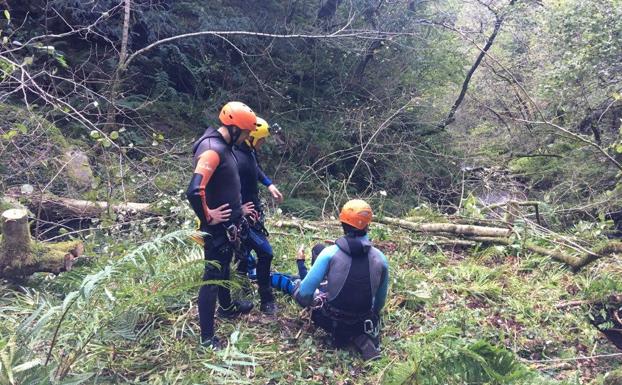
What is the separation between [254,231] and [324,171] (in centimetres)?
661

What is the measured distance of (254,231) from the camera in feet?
14.5

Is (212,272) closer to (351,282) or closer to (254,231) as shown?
(254,231)

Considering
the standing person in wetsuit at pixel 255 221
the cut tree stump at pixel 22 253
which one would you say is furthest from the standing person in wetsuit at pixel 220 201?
the cut tree stump at pixel 22 253

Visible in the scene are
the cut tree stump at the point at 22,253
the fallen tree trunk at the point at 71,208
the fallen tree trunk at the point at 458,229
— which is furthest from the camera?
the fallen tree trunk at the point at 458,229

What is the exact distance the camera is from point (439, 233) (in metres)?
6.65

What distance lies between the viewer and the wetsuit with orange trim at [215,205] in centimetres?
367

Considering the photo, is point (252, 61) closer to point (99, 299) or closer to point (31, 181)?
point (31, 181)

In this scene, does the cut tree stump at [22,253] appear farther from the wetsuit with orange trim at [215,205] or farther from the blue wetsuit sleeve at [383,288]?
the blue wetsuit sleeve at [383,288]

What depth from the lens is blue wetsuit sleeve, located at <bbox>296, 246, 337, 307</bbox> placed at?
3.99 m

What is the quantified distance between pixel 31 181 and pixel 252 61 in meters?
5.97

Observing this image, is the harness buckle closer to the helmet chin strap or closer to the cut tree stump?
the helmet chin strap

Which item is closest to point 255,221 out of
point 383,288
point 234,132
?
point 234,132

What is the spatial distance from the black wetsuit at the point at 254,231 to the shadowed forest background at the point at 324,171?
396mm

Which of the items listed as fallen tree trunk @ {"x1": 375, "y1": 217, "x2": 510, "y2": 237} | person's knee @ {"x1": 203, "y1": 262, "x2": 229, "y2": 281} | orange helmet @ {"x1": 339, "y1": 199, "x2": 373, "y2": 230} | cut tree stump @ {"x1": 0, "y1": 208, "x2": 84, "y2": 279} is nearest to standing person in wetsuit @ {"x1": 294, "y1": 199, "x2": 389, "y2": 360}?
orange helmet @ {"x1": 339, "y1": 199, "x2": 373, "y2": 230}
